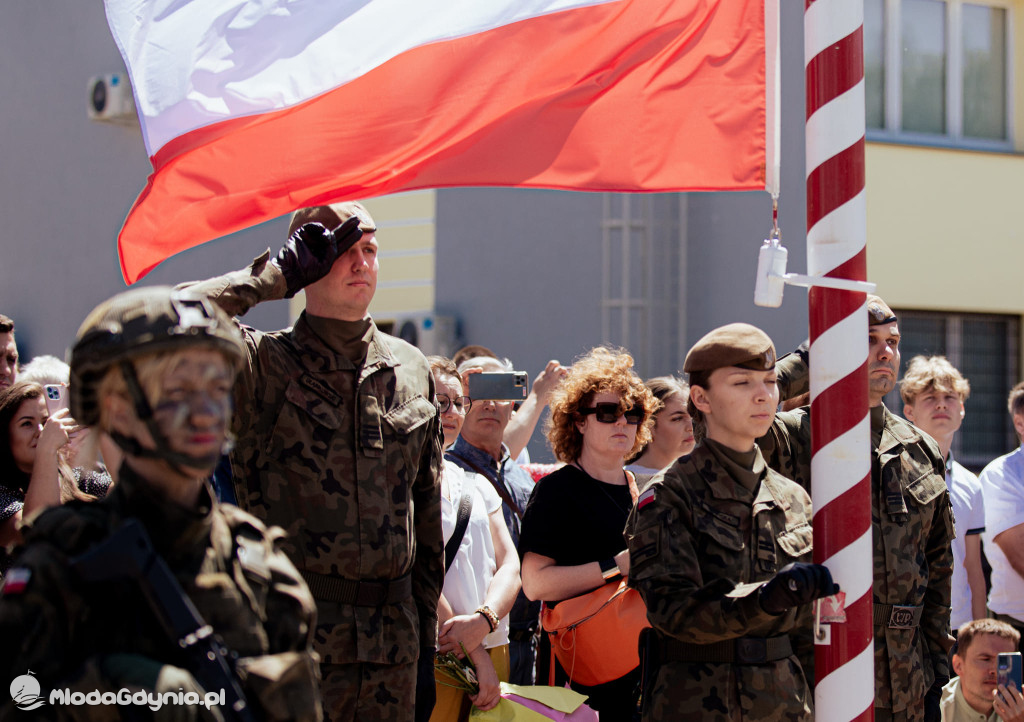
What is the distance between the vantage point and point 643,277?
1209 cm

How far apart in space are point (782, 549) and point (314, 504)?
1.38 meters

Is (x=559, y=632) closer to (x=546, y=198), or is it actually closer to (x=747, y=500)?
(x=747, y=500)

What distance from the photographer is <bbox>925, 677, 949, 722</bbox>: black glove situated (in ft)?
14.2

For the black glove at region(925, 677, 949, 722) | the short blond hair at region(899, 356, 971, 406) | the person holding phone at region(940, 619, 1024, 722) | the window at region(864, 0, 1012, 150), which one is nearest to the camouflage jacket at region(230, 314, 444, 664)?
the black glove at region(925, 677, 949, 722)

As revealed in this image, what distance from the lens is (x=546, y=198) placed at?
491 inches

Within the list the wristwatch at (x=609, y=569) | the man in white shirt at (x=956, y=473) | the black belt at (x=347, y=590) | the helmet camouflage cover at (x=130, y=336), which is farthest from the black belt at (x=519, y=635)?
the helmet camouflage cover at (x=130, y=336)

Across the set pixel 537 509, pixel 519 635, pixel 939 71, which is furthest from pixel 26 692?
pixel 939 71

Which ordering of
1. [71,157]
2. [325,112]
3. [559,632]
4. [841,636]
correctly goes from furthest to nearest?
1. [71,157]
2. [559,632]
3. [325,112]
4. [841,636]

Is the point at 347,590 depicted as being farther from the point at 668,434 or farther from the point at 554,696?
the point at 668,434

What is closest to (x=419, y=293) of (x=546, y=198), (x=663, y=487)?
(x=546, y=198)

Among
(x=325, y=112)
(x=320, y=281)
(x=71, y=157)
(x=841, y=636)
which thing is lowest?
(x=841, y=636)

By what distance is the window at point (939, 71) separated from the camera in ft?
39.0

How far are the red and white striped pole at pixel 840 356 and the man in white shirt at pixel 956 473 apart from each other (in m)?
3.33

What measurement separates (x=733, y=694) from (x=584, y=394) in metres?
1.81
